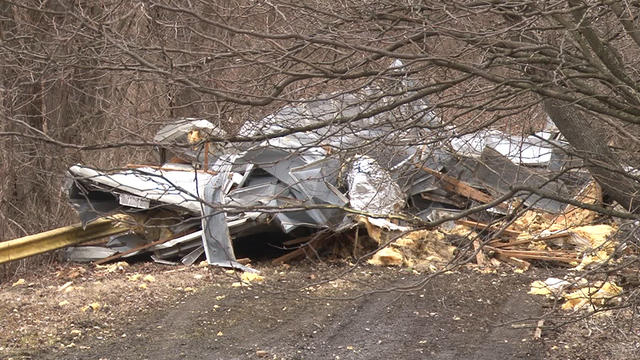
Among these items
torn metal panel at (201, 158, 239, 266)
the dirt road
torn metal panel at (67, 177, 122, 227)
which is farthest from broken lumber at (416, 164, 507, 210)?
torn metal panel at (67, 177, 122, 227)

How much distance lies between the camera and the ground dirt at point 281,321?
7.24m

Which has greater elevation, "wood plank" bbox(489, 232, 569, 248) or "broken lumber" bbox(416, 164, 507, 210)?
"broken lumber" bbox(416, 164, 507, 210)

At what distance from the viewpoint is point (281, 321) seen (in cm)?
802

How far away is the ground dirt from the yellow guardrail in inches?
13.2

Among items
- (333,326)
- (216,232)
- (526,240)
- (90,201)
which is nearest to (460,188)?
(526,240)

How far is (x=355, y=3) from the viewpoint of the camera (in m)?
5.42

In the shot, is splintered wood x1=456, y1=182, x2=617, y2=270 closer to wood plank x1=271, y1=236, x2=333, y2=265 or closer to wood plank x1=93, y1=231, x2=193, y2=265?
wood plank x1=271, y1=236, x2=333, y2=265

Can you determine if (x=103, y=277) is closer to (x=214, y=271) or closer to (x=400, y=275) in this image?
(x=214, y=271)

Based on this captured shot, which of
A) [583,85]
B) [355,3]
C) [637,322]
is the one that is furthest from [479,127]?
[637,322]

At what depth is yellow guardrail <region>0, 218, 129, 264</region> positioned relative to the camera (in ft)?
32.0

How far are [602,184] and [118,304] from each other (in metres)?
4.78

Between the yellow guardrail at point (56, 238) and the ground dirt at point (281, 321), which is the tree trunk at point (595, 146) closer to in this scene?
the ground dirt at point (281, 321)

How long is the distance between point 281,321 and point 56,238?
3484 mm

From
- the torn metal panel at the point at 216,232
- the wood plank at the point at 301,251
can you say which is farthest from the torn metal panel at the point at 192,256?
the wood plank at the point at 301,251
